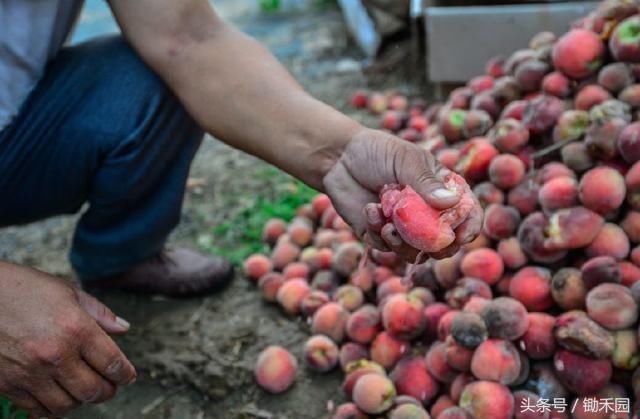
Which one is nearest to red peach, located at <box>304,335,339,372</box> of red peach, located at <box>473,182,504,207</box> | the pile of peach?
the pile of peach

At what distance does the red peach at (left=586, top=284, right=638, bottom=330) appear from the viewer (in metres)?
1.42

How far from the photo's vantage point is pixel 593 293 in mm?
1465

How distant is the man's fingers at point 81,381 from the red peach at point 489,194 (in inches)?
40.5

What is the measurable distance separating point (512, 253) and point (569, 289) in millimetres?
192

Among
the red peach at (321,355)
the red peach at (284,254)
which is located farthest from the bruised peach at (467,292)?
the red peach at (284,254)

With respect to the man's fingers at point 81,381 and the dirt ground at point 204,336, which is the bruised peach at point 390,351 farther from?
the man's fingers at point 81,381

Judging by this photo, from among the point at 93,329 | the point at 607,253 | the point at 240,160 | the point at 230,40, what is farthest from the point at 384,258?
the point at 240,160

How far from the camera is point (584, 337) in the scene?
1.42 m

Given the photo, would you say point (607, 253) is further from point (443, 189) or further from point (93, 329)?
point (93, 329)

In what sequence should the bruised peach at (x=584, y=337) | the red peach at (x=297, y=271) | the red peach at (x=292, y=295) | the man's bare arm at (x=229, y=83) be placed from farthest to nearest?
the red peach at (x=297, y=271) → the red peach at (x=292, y=295) → the man's bare arm at (x=229, y=83) → the bruised peach at (x=584, y=337)

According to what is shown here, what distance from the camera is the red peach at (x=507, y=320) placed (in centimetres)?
150

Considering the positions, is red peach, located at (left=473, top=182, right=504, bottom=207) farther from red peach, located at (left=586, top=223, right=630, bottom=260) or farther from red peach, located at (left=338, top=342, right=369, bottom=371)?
red peach, located at (left=338, top=342, right=369, bottom=371)

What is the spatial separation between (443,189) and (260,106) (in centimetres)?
54

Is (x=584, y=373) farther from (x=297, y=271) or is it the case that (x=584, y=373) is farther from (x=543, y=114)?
(x=297, y=271)
